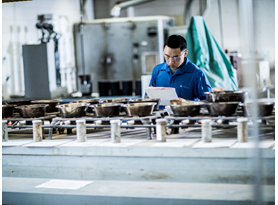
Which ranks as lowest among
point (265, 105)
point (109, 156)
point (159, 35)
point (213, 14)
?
point (109, 156)

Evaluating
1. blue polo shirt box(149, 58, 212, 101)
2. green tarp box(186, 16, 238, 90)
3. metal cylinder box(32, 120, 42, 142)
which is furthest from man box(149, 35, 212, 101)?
metal cylinder box(32, 120, 42, 142)

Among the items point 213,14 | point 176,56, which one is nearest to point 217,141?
point 176,56

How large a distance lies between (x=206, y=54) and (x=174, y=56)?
3.58 feet

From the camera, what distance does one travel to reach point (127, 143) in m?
2.28

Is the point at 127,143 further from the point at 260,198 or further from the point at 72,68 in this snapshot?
the point at 72,68

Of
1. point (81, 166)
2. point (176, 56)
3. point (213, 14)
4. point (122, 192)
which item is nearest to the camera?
point (122, 192)

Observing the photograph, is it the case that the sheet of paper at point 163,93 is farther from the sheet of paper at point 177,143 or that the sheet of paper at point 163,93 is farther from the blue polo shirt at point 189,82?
the blue polo shirt at point 189,82

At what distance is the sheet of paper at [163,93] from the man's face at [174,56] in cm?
61

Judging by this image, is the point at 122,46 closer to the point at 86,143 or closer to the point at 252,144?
the point at 86,143

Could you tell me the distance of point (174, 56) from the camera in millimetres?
3258

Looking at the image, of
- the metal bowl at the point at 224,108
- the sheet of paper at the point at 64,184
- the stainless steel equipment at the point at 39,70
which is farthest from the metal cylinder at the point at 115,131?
the stainless steel equipment at the point at 39,70

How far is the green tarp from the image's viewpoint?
4.20m

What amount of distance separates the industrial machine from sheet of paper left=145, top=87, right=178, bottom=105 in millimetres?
4923

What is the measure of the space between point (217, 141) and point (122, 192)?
64cm
